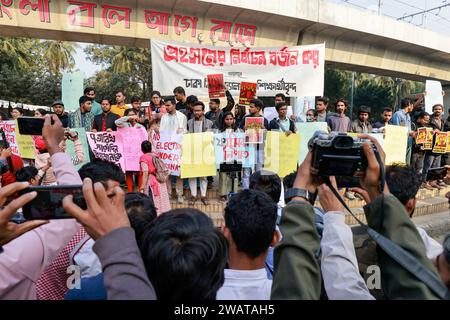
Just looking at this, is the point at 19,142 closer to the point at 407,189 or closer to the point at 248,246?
the point at 248,246

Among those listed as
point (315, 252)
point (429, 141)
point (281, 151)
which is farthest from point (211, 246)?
point (429, 141)

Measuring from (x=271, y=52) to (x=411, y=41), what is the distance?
287 inches

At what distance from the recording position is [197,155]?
203 inches

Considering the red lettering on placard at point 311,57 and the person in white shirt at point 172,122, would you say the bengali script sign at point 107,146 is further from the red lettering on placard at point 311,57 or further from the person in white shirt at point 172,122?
the red lettering on placard at point 311,57

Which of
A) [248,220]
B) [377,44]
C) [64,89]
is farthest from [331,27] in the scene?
[248,220]

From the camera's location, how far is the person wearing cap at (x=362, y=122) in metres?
6.01

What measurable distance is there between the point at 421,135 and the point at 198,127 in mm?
4403

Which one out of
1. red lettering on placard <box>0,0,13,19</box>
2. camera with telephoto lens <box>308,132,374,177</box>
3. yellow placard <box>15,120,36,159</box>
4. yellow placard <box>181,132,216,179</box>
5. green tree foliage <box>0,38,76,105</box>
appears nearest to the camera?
camera with telephoto lens <box>308,132,374,177</box>

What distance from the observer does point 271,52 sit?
305 inches

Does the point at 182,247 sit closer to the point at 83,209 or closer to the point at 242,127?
the point at 83,209

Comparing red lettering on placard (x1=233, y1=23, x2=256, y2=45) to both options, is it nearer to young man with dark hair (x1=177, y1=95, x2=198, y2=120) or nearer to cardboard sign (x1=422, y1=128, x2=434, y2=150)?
young man with dark hair (x1=177, y1=95, x2=198, y2=120)

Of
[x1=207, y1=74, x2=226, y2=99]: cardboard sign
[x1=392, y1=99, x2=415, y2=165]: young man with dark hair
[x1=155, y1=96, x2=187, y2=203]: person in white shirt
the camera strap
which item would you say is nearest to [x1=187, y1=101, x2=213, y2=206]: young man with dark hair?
[x1=155, y1=96, x2=187, y2=203]: person in white shirt

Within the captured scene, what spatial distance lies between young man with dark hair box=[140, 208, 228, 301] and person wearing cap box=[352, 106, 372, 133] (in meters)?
5.68

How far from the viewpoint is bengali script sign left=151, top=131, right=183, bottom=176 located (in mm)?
A: 5141
